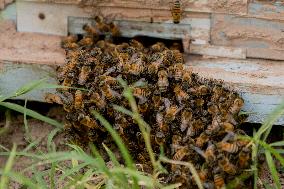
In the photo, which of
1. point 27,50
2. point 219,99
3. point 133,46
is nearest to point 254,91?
point 219,99

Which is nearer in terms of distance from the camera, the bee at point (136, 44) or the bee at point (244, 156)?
the bee at point (244, 156)

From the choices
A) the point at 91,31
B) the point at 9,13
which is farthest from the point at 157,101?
the point at 9,13

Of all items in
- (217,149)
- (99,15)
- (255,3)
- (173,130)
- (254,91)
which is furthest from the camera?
(99,15)

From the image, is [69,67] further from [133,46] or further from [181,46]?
[181,46]

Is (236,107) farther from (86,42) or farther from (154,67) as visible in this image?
(86,42)

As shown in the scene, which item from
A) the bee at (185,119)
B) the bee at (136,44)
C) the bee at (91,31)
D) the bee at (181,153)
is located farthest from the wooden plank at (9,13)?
the bee at (181,153)

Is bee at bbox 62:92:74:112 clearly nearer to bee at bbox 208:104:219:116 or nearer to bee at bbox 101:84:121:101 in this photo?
bee at bbox 101:84:121:101

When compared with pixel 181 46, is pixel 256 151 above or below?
below

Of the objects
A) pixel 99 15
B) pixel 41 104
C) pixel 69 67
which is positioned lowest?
pixel 41 104

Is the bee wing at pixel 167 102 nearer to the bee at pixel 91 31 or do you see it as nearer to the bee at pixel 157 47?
the bee at pixel 157 47
